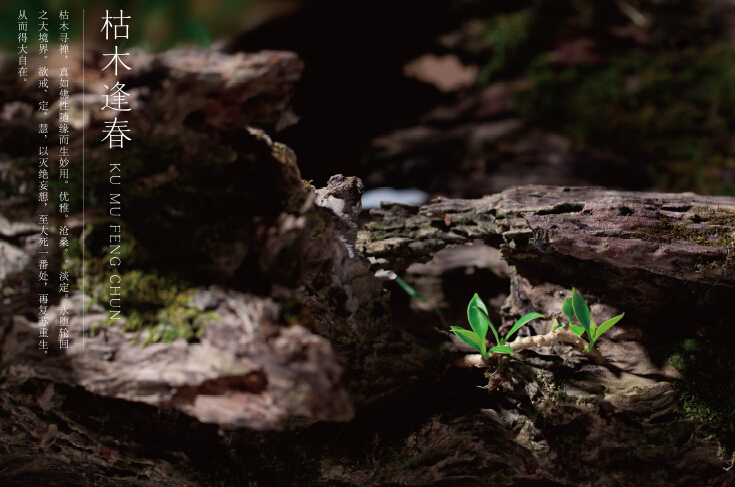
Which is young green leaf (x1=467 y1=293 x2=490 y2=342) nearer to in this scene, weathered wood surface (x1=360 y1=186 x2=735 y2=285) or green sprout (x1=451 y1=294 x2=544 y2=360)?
green sprout (x1=451 y1=294 x2=544 y2=360)

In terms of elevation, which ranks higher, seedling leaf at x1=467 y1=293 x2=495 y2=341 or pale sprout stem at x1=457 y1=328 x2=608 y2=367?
seedling leaf at x1=467 y1=293 x2=495 y2=341

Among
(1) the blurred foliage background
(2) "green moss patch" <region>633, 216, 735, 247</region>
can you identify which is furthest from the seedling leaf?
(1) the blurred foliage background

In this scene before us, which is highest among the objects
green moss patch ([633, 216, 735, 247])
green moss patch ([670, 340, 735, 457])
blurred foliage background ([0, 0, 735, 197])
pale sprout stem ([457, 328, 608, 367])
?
blurred foliage background ([0, 0, 735, 197])

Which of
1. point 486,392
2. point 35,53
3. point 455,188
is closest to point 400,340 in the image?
point 486,392

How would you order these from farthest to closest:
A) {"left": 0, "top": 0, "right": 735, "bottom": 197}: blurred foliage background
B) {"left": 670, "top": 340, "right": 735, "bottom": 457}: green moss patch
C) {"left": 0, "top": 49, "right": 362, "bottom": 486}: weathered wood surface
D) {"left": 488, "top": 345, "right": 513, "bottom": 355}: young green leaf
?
{"left": 0, "top": 0, "right": 735, "bottom": 197}: blurred foliage background → {"left": 670, "top": 340, "right": 735, "bottom": 457}: green moss patch → {"left": 488, "top": 345, "right": 513, "bottom": 355}: young green leaf → {"left": 0, "top": 49, "right": 362, "bottom": 486}: weathered wood surface

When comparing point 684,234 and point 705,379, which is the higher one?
point 684,234

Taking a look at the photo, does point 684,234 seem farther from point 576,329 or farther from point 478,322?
point 478,322

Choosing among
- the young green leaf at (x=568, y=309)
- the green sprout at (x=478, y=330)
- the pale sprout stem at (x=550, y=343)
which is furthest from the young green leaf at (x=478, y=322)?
the young green leaf at (x=568, y=309)

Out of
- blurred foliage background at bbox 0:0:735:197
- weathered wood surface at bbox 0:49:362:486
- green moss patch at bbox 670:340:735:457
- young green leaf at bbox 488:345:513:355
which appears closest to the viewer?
weathered wood surface at bbox 0:49:362:486

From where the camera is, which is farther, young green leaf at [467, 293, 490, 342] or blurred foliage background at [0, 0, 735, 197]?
blurred foliage background at [0, 0, 735, 197]

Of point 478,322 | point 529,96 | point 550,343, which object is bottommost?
point 550,343

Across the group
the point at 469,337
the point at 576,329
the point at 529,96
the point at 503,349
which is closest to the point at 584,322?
the point at 576,329
